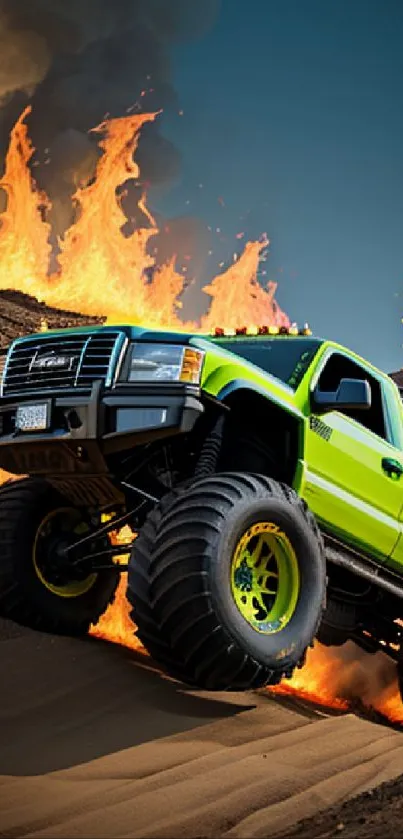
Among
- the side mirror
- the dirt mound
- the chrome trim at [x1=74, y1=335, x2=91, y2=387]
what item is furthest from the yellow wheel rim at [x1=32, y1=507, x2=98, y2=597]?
the dirt mound

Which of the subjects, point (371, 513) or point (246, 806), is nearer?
point (246, 806)

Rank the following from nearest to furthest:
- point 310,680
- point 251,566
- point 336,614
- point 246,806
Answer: point 246,806
point 251,566
point 336,614
point 310,680

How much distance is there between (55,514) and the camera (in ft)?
22.3

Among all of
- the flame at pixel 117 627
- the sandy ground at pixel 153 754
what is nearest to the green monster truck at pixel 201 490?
the sandy ground at pixel 153 754

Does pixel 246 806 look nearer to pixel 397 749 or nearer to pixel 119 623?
pixel 397 749

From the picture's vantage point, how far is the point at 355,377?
23.0 ft

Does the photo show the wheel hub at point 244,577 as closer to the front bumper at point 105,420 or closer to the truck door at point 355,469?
the front bumper at point 105,420

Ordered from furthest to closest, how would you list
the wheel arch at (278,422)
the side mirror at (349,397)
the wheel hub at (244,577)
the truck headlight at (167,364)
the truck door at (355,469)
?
the truck door at (355,469)
the side mirror at (349,397)
the wheel arch at (278,422)
the truck headlight at (167,364)
the wheel hub at (244,577)

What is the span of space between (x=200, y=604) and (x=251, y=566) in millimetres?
574

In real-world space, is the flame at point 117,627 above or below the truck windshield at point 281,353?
below

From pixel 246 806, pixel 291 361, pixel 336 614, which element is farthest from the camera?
pixel 336 614

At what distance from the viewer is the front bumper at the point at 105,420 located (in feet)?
16.8

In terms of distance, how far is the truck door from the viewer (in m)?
6.11

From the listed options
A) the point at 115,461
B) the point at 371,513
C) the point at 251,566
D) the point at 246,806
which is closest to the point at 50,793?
the point at 246,806
